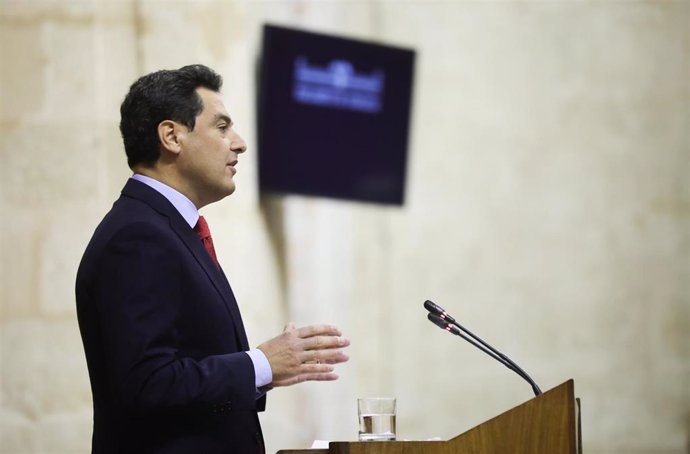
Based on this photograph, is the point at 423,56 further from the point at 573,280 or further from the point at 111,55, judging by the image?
the point at 111,55

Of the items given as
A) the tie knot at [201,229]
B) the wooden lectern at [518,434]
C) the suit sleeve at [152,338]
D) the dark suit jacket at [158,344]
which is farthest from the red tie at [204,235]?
the wooden lectern at [518,434]

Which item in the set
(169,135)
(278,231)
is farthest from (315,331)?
(278,231)

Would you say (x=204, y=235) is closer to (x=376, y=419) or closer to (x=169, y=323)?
(x=169, y=323)

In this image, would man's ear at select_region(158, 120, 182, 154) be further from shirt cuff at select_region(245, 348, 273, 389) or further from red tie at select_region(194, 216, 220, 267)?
shirt cuff at select_region(245, 348, 273, 389)

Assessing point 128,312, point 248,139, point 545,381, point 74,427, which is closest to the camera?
point 128,312

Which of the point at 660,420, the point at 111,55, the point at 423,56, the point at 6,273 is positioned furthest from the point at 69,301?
the point at 660,420

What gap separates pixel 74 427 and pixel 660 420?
15.9 feet

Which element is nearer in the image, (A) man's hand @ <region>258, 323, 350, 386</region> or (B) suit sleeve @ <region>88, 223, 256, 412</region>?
(B) suit sleeve @ <region>88, 223, 256, 412</region>

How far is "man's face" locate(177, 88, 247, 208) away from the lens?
9.70 feet

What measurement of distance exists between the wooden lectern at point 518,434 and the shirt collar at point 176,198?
2.25ft

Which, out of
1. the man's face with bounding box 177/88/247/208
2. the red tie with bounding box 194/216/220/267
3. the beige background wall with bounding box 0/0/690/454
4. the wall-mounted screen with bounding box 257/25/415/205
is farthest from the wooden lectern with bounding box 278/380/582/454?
the beige background wall with bounding box 0/0/690/454

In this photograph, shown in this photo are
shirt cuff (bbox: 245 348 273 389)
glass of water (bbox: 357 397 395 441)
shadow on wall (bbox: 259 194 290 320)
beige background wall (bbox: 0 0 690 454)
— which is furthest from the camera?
beige background wall (bbox: 0 0 690 454)

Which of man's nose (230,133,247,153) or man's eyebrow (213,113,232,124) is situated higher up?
man's eyebrow (213,113,232,124)

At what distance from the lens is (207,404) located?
2.63m
